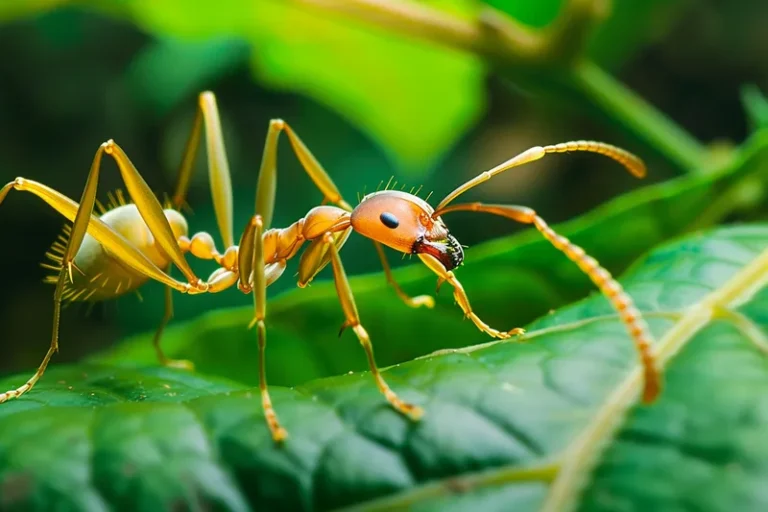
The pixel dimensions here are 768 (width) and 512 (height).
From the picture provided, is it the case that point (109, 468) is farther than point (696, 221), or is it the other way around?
point (696, 221)

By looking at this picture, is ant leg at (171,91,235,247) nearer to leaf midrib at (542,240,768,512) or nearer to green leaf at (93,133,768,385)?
green leaf at (93,133,768,385)

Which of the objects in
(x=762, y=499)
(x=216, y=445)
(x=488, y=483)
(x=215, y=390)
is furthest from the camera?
(x=215, y=390)

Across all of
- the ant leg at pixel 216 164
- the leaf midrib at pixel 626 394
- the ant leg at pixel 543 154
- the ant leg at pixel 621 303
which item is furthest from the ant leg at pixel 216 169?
the leaf midrib at pixel 626 394

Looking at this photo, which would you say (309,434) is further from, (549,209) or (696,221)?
(549,209)

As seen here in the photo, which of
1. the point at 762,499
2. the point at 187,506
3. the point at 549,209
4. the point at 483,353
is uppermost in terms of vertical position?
the point at 549,209

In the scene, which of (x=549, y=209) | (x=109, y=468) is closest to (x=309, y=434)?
(x=109, y=468)

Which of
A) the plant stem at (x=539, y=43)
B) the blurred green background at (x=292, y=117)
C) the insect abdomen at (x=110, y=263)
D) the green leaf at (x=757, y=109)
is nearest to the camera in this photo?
the insect abdomen at (x=110, y=263)

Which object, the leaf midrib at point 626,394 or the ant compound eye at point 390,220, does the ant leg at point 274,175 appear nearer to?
the ant compound eye at point 390,220
